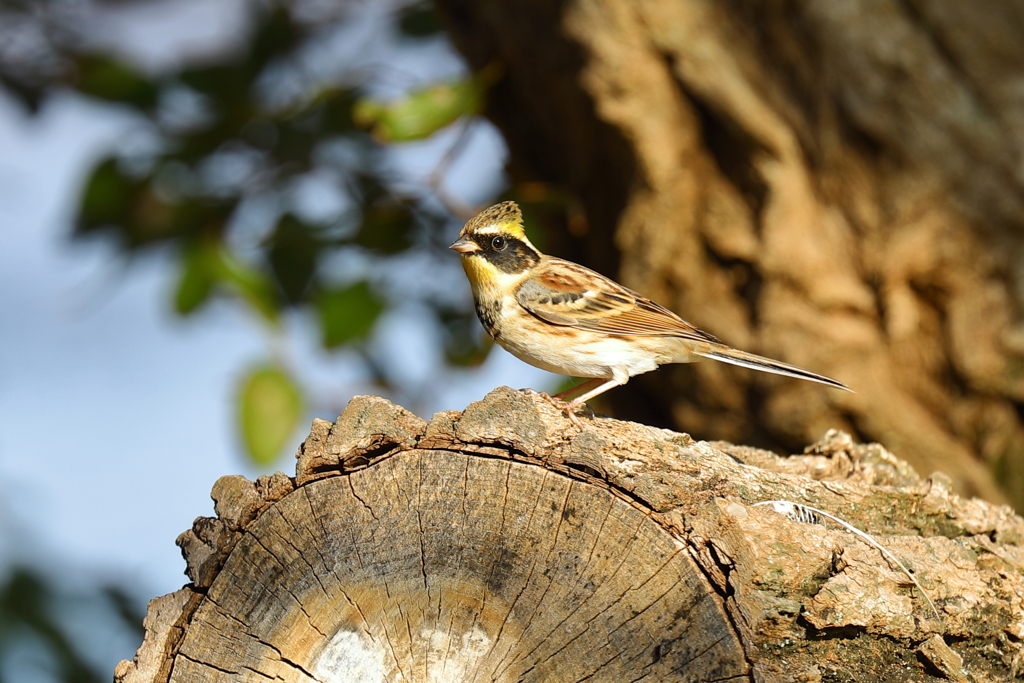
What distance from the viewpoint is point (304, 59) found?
5.80 metres

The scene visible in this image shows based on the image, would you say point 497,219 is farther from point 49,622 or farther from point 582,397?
point 49,622

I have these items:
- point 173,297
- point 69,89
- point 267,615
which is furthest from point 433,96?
point 267,615

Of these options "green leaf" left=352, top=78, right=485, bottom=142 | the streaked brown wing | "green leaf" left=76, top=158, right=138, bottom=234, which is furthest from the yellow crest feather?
"green leaf" left=76, top=158, right=138, bottom=234

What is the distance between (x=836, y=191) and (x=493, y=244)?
84.0 inches

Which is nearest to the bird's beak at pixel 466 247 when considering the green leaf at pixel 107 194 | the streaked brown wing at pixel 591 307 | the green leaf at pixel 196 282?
the streaked brown wing at pixel 591 307

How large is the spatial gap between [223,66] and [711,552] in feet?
13.4

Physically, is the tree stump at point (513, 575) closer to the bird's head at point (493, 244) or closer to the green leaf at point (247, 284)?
the bird's head at point (493, 244)

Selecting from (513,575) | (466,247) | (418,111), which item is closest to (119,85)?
(418,111)

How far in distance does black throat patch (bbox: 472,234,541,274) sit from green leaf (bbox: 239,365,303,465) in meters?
1.25

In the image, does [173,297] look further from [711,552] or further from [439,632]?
[711,552]

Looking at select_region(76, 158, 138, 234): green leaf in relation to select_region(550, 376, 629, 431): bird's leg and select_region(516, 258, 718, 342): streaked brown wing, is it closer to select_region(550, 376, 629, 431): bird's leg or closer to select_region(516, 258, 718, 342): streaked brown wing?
select_region(516, 258, 718, 342): streaked brown wing

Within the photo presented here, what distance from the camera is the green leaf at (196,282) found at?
4711mm

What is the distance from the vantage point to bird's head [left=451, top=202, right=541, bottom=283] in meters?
4.12

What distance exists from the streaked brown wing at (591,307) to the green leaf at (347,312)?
98 centimetres
